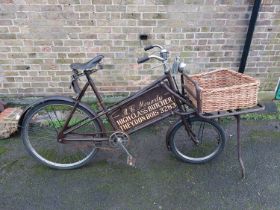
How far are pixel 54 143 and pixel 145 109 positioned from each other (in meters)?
1.35

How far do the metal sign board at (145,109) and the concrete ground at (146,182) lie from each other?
1.86ft

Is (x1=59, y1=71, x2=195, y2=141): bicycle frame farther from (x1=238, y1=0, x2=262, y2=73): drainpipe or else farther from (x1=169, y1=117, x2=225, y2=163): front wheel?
(x1=238, y1=0, x2=262, y2=73): drainpipe

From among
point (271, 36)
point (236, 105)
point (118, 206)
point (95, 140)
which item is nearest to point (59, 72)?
point (95, 140)

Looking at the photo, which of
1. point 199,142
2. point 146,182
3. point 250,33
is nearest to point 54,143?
point 146,182

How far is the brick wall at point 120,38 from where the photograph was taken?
11.3 ft

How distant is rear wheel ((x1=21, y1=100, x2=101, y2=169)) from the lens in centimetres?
279

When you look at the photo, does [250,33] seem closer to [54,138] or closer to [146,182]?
[146,182]

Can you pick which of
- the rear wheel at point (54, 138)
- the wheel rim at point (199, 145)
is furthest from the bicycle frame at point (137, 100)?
the wheel rim at point (199, 145)

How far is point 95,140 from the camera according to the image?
2891 mm

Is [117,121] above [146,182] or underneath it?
above

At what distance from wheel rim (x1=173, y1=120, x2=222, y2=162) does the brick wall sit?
3.27 ft

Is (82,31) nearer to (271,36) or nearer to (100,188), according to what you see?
(100,188)

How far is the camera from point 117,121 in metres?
2.80

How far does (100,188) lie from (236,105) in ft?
5.22
